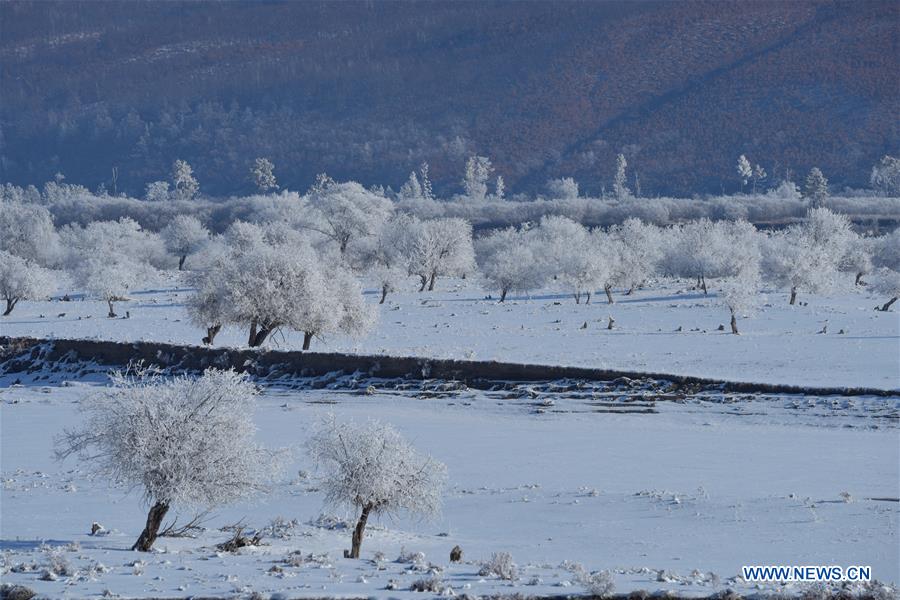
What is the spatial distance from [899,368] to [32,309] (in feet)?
177

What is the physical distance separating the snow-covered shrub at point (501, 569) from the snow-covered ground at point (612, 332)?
82.2 feet

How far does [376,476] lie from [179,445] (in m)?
3.59

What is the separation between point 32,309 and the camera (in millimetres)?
76000

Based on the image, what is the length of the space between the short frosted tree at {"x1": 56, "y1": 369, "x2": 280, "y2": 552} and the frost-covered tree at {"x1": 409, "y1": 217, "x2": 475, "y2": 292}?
71185mm

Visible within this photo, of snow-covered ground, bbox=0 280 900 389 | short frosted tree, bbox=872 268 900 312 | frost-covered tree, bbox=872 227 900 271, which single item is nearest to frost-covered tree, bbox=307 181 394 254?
snow-covered ground, bbox=0 280 900 389

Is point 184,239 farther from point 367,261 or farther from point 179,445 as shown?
point 179,445

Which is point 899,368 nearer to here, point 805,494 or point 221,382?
point 805,494

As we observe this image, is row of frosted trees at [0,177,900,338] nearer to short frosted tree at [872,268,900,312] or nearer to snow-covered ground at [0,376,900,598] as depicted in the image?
short frosted tree at [872,268,900,312]

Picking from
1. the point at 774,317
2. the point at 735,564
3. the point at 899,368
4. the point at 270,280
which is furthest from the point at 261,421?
the point at 774,317

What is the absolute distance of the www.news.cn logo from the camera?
780 inches

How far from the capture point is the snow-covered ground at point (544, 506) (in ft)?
62.8

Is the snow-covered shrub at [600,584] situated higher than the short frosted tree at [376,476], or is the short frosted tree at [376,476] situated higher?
the short frosted tree at [376,476]

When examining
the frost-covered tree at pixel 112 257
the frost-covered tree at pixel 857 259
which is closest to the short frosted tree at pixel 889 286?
the frost-covered tree at pixel 857 259

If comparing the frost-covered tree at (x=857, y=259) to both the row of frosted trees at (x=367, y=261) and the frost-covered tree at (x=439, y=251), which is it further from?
the frost-covered tree at (x=439, y=251)
